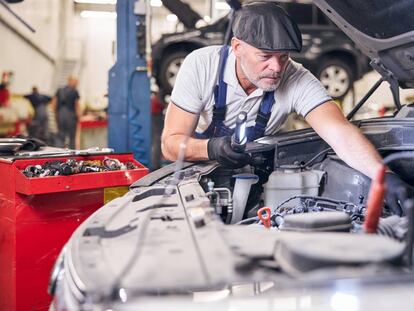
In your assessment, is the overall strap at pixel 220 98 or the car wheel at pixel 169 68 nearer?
the overall strap at pixel 220 98

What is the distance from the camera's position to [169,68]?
6703 millimetres

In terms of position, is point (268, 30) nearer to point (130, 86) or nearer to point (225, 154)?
point (225, 154)

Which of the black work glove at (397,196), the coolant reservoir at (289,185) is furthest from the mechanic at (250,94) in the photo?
the black work glove at (397,196)

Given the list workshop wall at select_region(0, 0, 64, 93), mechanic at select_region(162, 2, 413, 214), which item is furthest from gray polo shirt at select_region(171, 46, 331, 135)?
workshop wall at select_region(0, 0, 64, 93)

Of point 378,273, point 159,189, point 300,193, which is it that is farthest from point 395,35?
point 378,273

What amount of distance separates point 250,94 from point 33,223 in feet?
3.76

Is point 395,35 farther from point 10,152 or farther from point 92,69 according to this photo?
point 92,69

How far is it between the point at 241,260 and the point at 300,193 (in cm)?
108

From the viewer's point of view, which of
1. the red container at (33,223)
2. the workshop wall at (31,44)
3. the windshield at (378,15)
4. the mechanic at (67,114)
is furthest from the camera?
the workshop wall at (31,44)

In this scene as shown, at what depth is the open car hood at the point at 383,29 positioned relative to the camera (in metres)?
1.95

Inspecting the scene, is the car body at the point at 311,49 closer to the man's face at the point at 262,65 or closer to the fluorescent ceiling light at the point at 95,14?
the man's face at the point at 262,65

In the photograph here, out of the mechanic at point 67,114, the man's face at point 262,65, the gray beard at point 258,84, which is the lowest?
the mechanic at point 67,114

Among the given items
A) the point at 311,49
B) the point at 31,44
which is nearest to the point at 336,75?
the point at 311,49

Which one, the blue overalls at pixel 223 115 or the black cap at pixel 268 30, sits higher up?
the black cap at pixel 268 30
